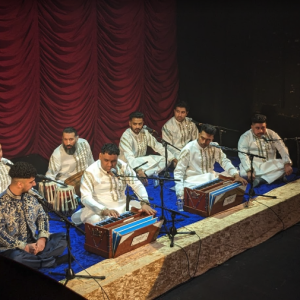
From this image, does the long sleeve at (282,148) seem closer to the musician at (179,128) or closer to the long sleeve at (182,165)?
the musician at (179,128)

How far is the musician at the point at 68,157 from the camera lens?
22.4 feet

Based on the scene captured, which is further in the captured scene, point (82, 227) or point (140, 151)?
point (140, 151)

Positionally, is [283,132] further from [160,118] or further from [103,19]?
[103,19]

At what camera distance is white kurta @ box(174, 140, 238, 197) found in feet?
22.2

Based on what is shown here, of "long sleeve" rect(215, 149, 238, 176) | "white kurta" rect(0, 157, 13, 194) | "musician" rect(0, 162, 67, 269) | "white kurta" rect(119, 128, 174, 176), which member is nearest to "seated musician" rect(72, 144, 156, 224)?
"musician" rect(0, 162, 67, 269)

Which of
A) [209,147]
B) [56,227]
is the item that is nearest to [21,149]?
[56,227]

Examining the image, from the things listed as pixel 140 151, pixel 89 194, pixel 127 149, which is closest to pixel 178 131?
pixel 140 151

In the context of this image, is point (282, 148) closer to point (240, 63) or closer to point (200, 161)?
point (200, 161)

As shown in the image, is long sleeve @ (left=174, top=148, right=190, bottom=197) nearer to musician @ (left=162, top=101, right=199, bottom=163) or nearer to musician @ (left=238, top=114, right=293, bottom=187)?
musician @ (left=238, top=114, right=293, bottom=187)

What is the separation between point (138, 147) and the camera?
8094 millimetres

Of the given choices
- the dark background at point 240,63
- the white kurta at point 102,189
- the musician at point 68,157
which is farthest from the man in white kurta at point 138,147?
the dark background at point 240,63

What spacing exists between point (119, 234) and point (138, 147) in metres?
3.63

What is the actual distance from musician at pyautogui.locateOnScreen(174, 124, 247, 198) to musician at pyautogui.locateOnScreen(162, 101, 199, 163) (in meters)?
1.79

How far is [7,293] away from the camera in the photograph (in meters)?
0.96
